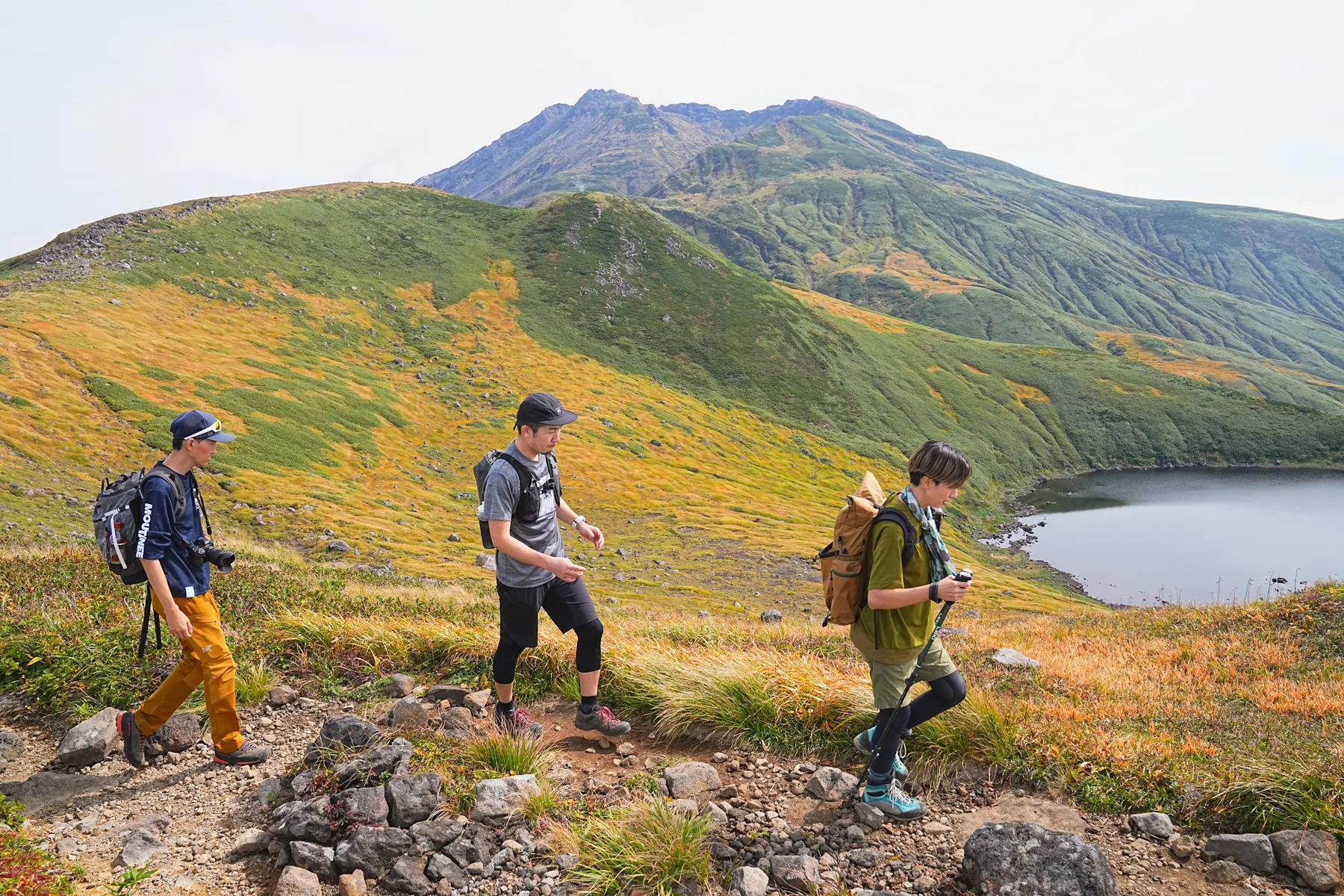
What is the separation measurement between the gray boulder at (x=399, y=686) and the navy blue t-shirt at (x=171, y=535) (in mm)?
2379

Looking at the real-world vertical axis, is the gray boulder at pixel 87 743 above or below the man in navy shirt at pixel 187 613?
below

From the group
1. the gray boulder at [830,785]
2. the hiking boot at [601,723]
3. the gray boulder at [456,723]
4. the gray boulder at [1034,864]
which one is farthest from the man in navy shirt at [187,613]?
the gray boulder at [1034,864]

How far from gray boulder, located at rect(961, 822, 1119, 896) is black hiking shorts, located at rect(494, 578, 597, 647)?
3948 millimetres

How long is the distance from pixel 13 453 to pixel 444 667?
2827 centimetres

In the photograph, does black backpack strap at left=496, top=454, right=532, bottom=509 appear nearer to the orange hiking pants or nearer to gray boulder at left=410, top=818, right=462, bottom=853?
gray boulder at left=410, top=818, right=462, bottom=853

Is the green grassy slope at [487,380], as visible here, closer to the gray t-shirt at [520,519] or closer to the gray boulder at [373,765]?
the gray boulder at [373,765]

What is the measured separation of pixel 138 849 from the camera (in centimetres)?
514

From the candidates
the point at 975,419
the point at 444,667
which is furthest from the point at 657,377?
the point at 444,667

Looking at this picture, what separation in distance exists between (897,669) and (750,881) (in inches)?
81.6

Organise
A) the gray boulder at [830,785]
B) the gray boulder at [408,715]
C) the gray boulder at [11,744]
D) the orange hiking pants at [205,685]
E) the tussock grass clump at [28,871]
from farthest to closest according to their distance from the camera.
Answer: the gray boulder at [408,715] < the gray boulder at [11,744] < the orange hiking pants at [205,685] < the gray boulder at [830,785] < the tussock grass clump at [28,871]

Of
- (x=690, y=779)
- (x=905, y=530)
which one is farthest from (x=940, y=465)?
(x=690, y=779)

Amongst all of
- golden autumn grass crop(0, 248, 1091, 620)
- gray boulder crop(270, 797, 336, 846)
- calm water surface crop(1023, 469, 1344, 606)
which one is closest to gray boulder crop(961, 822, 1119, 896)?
gray boulder crop(270, 797, 336, 846)

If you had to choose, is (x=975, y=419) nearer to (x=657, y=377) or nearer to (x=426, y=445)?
(x=657, y=377)

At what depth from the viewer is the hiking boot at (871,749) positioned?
5.97m
